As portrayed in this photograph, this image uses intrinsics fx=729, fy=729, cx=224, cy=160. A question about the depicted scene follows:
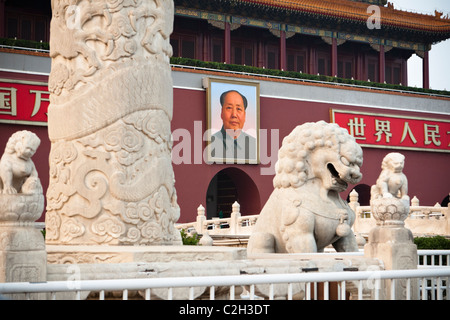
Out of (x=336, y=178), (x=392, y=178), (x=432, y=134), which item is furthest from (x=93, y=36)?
(x=432, y=134)

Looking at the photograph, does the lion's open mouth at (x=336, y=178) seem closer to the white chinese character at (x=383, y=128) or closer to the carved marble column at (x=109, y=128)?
the carved marble column at (x=109, y=128)

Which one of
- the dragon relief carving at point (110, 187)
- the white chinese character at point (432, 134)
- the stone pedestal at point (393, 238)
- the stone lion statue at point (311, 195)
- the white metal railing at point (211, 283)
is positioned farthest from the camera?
the white chinese character at point (432, 134)

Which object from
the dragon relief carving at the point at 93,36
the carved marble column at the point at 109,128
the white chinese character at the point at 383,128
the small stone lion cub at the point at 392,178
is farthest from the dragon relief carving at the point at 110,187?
the white chinese character at the point at 383,128

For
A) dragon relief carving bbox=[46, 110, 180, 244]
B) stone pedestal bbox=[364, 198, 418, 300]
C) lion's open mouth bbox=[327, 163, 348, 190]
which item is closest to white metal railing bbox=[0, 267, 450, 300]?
stone pedestal bbox=[364, 198, 418, 300]

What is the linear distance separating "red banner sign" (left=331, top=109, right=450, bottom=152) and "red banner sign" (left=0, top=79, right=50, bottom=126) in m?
7.81

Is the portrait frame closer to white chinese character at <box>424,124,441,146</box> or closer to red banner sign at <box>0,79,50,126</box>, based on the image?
red banner sign at <box>0,79,50,126</box>

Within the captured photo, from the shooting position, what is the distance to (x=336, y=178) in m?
6.17

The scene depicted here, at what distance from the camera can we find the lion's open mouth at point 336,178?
6156 millimetres

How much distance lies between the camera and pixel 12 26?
18.3m

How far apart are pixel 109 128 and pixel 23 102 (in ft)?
35.5

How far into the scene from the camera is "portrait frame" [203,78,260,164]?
1775 centimetres

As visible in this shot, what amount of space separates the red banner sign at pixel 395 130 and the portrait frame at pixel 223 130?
252 centimetres

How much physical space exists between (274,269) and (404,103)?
17.1 meters

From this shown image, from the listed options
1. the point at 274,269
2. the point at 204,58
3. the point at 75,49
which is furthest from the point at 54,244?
the point at 204,58
